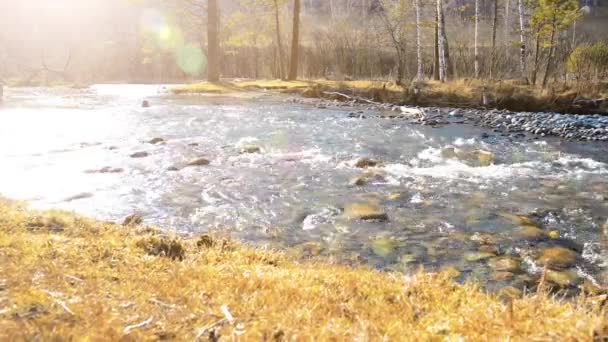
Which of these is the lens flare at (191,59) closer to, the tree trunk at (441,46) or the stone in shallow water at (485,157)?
the tree trunk at (441,46)

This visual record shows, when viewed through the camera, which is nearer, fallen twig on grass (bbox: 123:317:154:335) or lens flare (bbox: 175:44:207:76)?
fallen twig on grass (bbox: 123:317:154:335)

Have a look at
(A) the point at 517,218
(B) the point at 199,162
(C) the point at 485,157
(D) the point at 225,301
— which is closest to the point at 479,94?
(C) the point at 485,157

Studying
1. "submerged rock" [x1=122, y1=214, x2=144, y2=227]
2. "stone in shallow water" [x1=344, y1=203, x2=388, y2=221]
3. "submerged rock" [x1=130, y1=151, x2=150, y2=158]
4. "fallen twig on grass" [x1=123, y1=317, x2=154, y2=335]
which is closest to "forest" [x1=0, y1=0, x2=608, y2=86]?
"stone in shallow water" [x1=344, y1=203, x2=388, y2=221]

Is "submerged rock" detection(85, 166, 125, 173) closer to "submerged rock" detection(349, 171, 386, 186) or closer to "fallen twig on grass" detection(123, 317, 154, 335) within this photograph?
"submerged rock" detection(349, 171, 386, 186)

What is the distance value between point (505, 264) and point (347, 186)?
11.6 ft

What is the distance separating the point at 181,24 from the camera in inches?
1426

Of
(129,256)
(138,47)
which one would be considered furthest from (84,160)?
(138,47)

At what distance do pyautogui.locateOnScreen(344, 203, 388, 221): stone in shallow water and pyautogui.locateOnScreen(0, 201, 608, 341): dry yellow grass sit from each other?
1955 mm

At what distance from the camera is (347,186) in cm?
797

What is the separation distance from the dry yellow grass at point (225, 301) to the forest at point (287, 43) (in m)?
17.6

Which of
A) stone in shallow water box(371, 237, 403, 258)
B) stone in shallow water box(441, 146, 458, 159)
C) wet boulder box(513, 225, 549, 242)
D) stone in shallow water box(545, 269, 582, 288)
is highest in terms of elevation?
stone in shallow water box(441, 146, 458, 159)

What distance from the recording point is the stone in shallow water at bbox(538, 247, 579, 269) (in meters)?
4.77

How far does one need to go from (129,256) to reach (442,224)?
3909mm

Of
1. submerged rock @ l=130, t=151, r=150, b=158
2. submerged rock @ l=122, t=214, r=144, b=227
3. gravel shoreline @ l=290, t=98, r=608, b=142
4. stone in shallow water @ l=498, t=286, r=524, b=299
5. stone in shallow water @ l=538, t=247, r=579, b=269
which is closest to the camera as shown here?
stone in shallow water @ l=498, t=286, r=524, b=299
